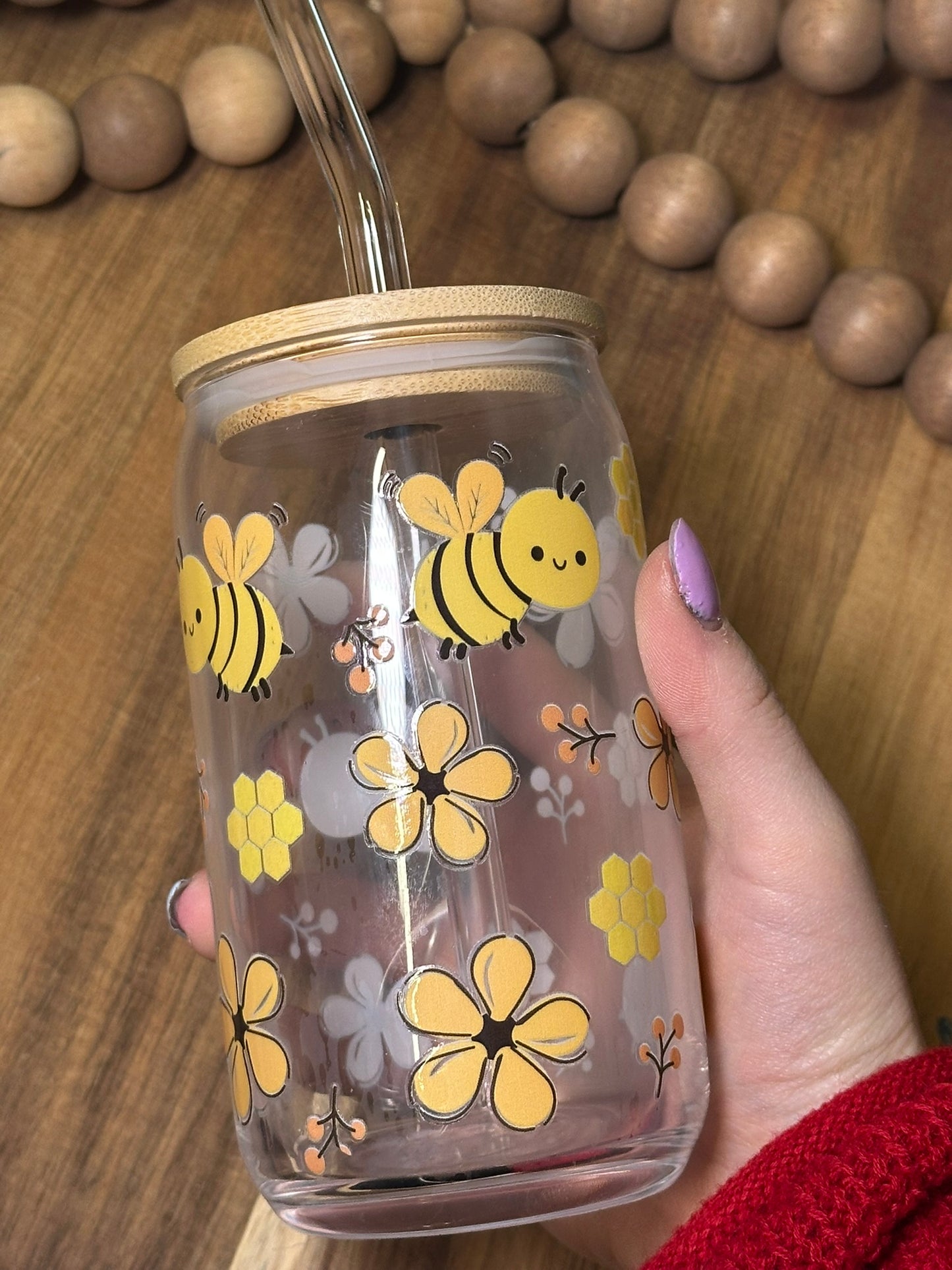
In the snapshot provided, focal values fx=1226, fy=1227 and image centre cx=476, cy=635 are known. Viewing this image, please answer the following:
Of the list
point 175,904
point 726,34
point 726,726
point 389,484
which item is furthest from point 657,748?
point 726,34

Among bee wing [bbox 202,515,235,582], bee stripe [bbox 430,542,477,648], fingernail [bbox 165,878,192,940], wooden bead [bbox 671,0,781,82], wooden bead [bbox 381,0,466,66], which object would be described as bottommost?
fingernail [bbox 165,878,192,940]

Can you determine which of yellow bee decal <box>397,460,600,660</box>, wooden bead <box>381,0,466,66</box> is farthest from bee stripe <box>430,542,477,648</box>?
wooden bead <box>381,0,466,66</box>

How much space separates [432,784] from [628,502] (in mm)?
143

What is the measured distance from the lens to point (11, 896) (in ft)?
1.98

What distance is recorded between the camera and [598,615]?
460 mm

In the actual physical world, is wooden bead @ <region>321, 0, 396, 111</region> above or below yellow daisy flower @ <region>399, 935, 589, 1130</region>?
above

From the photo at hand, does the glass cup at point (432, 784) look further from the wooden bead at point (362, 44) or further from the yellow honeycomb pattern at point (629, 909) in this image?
the wooden bead at point (362, 44)

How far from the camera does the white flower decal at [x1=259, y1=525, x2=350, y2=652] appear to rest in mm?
441

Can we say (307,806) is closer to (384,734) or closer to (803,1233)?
(384,734)

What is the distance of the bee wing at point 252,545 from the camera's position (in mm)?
452

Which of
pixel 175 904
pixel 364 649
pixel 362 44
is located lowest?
pixel 175 904

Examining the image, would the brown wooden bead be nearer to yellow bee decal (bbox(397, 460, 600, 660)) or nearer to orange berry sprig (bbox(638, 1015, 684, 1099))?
yellow bee decal (bbox(397, 460, 600, 660))

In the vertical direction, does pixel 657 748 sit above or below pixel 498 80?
below

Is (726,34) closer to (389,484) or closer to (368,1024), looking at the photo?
(389,484)
